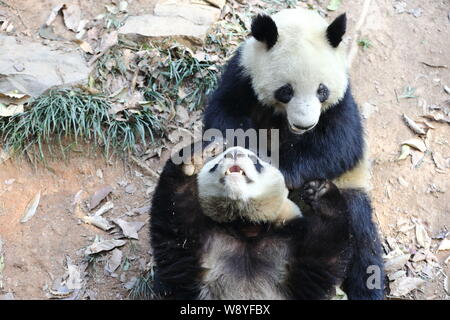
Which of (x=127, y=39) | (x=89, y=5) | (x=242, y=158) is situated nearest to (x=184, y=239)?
(x=242, y=158)

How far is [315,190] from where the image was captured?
17.8 feet

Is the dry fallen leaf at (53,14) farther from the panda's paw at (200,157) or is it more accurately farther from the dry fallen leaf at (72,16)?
the panda's paw at (200,157)

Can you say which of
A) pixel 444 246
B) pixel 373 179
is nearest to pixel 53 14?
pixel 373 179

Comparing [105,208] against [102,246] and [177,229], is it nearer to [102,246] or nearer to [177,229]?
[102,246]

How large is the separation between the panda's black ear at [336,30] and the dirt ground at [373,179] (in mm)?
2057

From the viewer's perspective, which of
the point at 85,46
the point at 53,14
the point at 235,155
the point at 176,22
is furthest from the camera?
the point at 176,22

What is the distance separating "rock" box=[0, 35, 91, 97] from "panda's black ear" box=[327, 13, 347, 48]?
295 cm

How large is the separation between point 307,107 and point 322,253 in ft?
4.41

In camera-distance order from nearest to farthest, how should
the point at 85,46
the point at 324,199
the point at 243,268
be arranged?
the point at 243,268 → the point at 324,199 → the point at 85,46

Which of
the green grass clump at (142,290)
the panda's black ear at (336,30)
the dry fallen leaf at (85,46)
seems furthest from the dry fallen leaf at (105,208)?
the panda's black ear at (336,30)

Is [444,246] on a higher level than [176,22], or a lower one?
lower

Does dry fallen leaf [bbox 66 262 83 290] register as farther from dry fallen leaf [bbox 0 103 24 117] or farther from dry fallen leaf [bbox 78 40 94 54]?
dry fallen leaf [bbox 78 40 94 54]

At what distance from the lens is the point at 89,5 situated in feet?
26.8

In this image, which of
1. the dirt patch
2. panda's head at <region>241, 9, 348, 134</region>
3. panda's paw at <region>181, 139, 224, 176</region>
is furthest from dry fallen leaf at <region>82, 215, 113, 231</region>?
panda's head at <region>241, 9, 348, 134</region>
